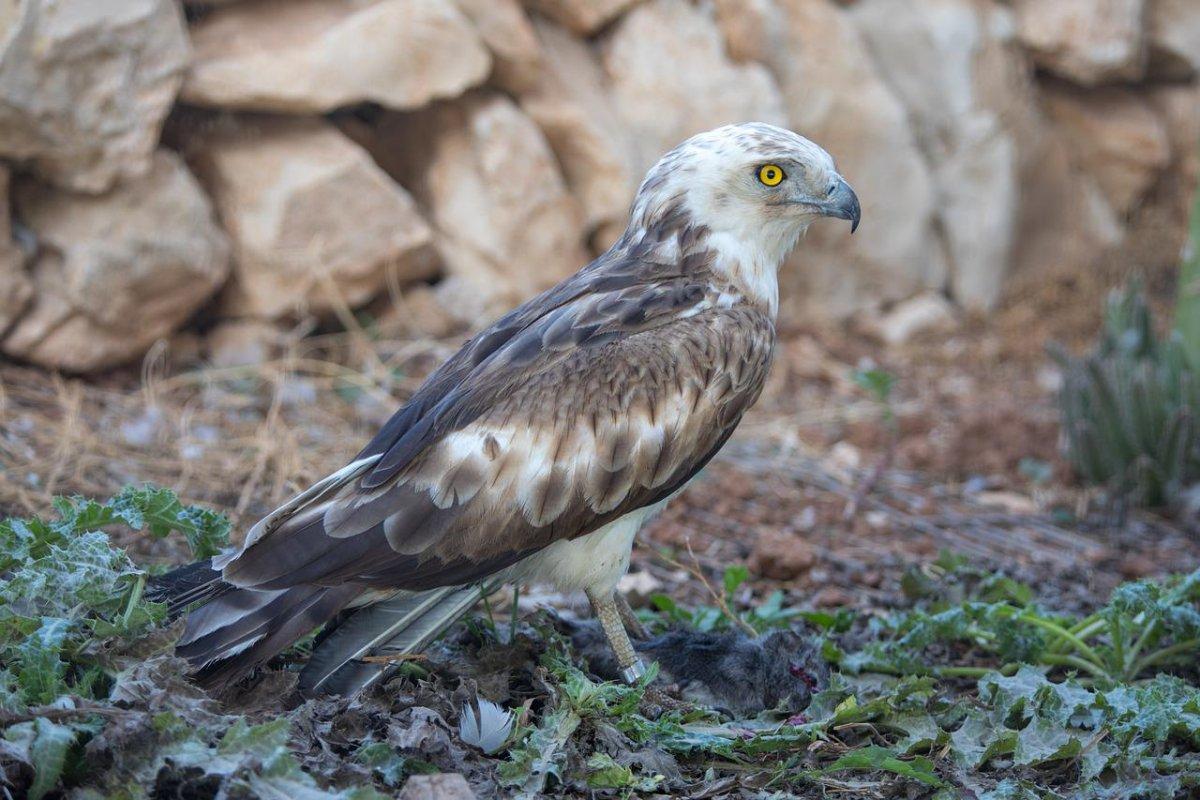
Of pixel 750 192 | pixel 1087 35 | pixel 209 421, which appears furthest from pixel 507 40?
pixel 1087 35

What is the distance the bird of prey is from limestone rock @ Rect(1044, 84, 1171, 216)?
6.20 metres

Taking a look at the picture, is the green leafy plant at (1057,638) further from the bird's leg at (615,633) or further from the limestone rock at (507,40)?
the limestone rock at (507,40)

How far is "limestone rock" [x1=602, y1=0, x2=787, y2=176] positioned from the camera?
7.99 metres

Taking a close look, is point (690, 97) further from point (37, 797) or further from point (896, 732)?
point (37, 797)

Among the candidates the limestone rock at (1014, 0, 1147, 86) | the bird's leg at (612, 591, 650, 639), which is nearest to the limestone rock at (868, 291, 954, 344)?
the limestone rock at (1014, 0, 1147, 86)

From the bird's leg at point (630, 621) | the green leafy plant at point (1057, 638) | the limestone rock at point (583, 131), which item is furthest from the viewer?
the limestone rock at point (583, 131)

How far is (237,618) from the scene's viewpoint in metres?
3.34

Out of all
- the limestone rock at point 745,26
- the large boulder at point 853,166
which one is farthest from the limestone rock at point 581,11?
the large boulder at point 853,166

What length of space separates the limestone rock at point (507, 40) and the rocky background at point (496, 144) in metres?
0.02

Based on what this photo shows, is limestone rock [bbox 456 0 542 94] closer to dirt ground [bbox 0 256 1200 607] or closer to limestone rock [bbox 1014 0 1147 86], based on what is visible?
dirt ground [bbox 0 256 1200 607]

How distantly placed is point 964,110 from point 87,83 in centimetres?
586

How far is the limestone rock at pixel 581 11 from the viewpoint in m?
7.96

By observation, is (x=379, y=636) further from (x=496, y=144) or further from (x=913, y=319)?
(x=913, y=319)

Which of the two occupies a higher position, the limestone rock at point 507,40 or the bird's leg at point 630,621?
the limestone rock at point 507,40
